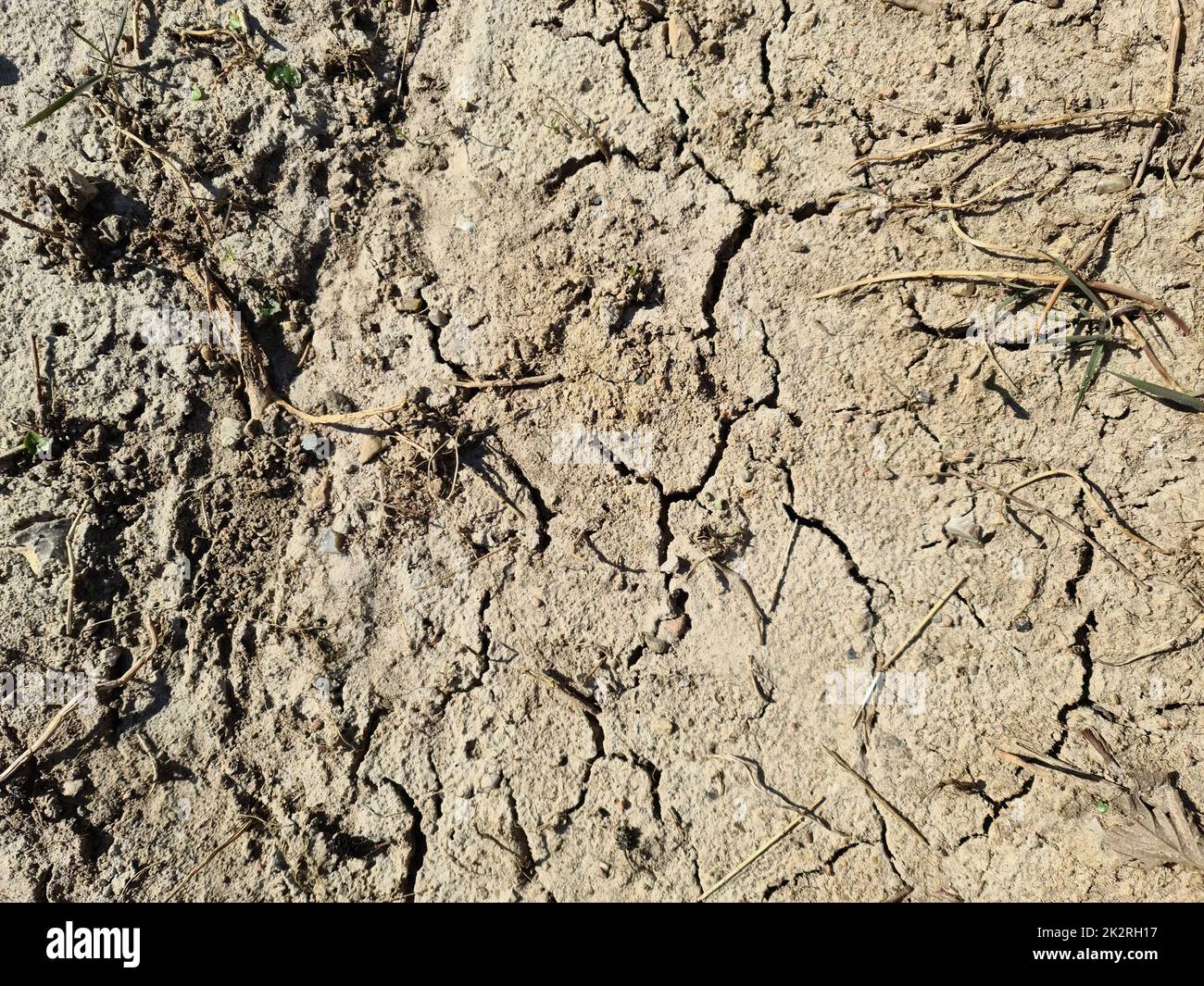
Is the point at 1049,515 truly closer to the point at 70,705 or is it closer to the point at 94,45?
the point at 70,705

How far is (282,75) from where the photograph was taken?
105 inches

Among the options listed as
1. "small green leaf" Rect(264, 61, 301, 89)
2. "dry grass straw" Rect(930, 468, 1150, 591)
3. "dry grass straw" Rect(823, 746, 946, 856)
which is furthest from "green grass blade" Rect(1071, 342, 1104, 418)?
"small green leaf" Rect(264, 61, 301, 89)

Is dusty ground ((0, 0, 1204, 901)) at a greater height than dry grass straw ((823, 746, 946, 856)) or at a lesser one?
greater

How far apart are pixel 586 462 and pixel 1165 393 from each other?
5.88 feet

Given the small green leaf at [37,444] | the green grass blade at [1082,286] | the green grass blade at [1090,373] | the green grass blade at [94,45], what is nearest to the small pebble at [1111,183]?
the green grass blade at [1082,286]

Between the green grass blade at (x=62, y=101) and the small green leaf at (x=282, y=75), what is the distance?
61 centimetres

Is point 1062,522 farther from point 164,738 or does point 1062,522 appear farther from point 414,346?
point 164,738

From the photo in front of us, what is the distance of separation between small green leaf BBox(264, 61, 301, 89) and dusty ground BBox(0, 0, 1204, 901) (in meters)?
0.02

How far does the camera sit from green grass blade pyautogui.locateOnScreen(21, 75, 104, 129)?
8.51ft

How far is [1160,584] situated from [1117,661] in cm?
27

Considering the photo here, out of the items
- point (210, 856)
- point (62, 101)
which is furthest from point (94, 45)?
point (210, 856)

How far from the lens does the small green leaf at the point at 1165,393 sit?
2.32 metres

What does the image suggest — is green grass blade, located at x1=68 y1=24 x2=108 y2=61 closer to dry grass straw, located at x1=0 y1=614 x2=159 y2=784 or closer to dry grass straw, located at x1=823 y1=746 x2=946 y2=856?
dry grass straw, located at x1=0 y1=614 x2=159 y2=784
